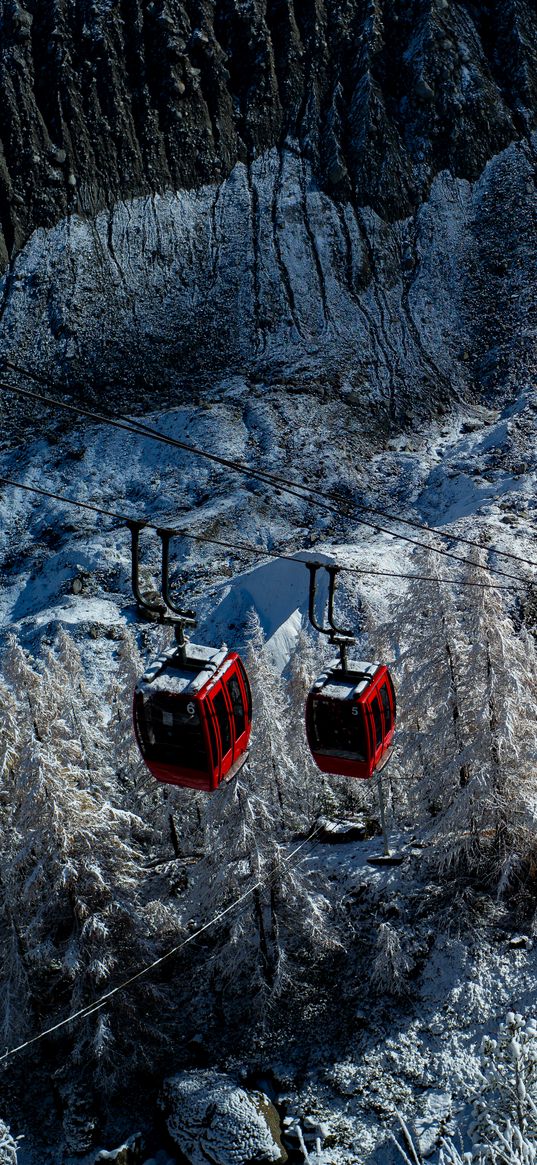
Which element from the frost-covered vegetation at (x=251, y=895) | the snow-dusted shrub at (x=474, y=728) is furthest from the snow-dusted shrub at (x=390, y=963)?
the snow-dusted shrub at (x=474, y=728)

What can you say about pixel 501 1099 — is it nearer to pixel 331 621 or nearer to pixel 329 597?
pixel 331 621

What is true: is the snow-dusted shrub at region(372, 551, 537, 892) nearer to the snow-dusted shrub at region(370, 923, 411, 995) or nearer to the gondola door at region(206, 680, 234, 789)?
the snow-dusted shrub at region(370, 923, 411, 995)

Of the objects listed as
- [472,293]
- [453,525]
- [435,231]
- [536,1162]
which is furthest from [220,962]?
[435,231]

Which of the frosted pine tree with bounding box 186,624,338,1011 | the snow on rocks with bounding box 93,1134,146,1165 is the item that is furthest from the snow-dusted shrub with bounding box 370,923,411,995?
Answer: the snow on rocks with bounding box 93,1134,146,1165

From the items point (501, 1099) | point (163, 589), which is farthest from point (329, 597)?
point (501, 1099)

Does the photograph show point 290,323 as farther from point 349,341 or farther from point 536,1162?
point 536,1162

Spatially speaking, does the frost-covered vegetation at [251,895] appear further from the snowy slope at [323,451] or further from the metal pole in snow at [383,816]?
the metal pole in snow at [383,816]
